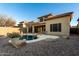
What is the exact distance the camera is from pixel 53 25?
8.10 meters

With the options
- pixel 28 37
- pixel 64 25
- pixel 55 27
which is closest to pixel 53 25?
pixel 55 27

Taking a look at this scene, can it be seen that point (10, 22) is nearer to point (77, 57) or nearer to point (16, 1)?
point (16, 1)

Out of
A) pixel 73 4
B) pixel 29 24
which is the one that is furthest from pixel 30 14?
pixel 73 4

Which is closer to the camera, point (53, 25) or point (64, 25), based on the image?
point (64, 25)

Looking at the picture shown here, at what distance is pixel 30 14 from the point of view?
18.8ft

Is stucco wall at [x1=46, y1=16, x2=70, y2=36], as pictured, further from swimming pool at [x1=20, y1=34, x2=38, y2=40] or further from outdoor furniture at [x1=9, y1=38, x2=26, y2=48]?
outdoor furniture at [x1=9, y1=38, x2=26, y2=48]

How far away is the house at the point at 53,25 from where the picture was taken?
20.3ft

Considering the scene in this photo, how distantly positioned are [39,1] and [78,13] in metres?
2.32

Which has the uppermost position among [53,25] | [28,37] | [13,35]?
[53,25]

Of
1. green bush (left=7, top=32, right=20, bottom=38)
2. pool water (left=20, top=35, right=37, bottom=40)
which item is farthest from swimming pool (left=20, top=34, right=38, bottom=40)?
green bush (left=7, top=32, right=20, bottom=38)

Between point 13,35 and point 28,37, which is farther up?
point 13,35

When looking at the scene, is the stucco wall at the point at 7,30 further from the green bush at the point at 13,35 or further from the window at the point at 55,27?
the window at the point at 55,27

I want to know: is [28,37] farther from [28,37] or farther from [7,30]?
[7,30]

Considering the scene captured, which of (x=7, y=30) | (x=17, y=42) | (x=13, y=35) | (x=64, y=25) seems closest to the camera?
(x=17, y=42)
